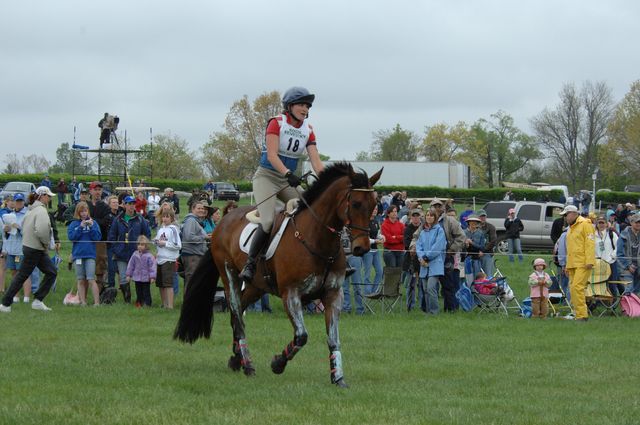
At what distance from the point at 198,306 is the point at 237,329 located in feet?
2.74

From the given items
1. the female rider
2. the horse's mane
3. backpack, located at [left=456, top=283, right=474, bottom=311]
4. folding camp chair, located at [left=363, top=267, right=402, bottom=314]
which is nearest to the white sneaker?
folding camp chair, located at [left=363, top=267, right=402, bottom=314]

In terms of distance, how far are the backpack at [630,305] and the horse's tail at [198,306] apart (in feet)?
31.9

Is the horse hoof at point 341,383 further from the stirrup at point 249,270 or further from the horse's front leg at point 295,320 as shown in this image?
the stirrup at point 249,270

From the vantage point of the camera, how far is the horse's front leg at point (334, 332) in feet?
30.7

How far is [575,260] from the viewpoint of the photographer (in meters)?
16.9

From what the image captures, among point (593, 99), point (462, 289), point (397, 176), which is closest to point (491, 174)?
point (593, 99)

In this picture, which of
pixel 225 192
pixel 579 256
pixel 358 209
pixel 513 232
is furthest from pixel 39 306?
pixel 225 192

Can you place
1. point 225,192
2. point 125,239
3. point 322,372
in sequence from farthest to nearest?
point 225,192 < point 125,239 < point 322,372

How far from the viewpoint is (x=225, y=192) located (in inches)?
2389

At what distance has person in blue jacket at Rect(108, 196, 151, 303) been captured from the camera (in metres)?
18.2

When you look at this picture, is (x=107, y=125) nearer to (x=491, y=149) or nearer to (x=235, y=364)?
(x=235, y=364)

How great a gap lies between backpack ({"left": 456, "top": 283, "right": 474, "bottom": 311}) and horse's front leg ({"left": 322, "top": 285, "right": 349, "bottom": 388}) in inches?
351

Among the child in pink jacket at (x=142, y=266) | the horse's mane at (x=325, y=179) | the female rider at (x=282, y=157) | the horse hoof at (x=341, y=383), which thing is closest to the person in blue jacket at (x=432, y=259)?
the child in pink jacket at (x=142, y=266)

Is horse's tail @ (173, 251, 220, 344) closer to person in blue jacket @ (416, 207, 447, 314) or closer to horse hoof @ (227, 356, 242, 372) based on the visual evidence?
horse hoof @ (227, 356, 242, 372)
